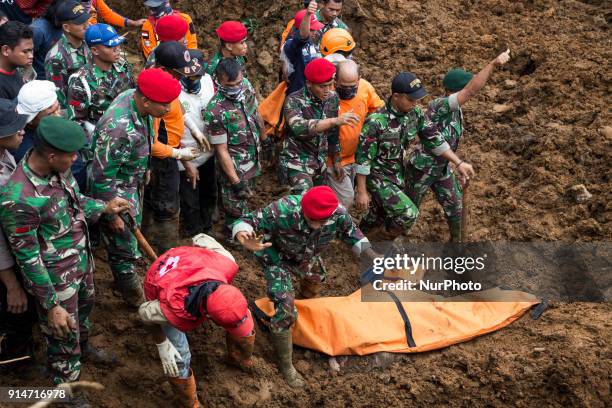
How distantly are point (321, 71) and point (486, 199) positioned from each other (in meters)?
2.78

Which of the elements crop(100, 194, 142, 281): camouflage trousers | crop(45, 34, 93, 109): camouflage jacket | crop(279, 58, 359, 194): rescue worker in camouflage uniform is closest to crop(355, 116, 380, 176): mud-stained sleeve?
crop(279, 58, 359, 194): rescue worker in camouflage uniform

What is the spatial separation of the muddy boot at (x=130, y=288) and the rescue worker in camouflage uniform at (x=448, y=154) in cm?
270

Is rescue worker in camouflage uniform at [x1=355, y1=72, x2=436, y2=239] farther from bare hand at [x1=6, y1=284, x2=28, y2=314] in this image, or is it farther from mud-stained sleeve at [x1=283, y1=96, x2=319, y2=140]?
bare hand at [x1=6, y1=284, x2=28, y2=314]

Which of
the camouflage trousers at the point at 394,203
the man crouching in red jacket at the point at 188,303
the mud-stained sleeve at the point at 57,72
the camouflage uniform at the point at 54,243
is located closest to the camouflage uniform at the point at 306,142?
the camouflage trousers at the point at 394,203

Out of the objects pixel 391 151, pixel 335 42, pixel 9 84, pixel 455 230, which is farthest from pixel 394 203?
pixel 9 84

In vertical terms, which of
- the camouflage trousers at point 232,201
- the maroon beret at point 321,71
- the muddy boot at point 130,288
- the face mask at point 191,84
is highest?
the maroon beret at point 321,71

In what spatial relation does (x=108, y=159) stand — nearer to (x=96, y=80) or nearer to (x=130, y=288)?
(x=96, y=80)

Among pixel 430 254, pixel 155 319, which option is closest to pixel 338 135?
pixel 430 254

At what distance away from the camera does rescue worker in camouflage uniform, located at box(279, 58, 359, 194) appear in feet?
21.5

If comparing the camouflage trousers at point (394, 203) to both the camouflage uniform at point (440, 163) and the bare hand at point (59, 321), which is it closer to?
the camouflage uniform at point (440, 163)

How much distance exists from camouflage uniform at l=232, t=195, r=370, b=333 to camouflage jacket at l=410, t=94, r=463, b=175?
139 centimetres

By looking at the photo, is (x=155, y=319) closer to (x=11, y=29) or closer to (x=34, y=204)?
(x=34, y=204)

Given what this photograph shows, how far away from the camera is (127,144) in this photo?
18.2 ft

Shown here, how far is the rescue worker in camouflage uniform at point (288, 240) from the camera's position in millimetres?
5750
